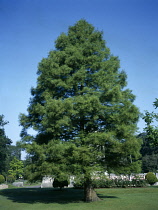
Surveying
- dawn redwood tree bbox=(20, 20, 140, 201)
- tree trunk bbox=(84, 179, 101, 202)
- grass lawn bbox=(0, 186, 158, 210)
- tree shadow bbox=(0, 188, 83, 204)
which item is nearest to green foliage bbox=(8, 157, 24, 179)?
tree shadow bbox=(0, 188, 83, 204)

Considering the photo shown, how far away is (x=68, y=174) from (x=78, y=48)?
9.15 metres

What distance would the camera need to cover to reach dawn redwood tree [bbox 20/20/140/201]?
14.4 meters

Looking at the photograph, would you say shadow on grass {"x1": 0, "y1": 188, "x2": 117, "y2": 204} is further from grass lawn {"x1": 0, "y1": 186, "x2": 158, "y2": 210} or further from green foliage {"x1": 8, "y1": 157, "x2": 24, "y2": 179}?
green foliage {"x1": 8, "y1": 157, "x2": 24, "y2": 179}

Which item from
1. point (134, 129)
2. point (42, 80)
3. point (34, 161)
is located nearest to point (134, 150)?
point (134, 129)

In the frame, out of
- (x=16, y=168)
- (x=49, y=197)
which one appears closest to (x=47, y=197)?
(x=49, y=197)

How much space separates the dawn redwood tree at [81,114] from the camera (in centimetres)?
1441

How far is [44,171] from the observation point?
1448 cm

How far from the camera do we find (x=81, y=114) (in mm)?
15453

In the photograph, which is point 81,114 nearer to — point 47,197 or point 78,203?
point 78,203

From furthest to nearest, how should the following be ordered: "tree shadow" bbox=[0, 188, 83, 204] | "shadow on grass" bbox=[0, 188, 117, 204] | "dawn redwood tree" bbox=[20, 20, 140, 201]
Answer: "tree shadow" bbox=[0, 188, 83, 204], "shadow on grass" bbox=[0, 188, 117, 204], "dawn redwood tree" bbox=[20, 20, 140, 201]

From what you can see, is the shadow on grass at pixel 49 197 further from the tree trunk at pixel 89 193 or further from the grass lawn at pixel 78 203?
the tree trunk at pixel 89 193

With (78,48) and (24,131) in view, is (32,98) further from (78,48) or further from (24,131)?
(78,48)

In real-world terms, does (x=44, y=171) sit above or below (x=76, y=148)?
below

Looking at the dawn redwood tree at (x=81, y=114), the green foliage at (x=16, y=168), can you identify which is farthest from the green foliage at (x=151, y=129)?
the green foliage at (x=16, y=168)
